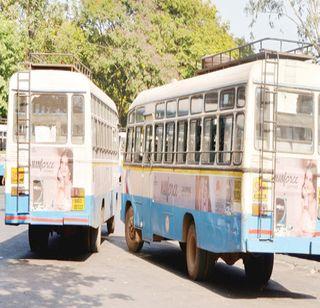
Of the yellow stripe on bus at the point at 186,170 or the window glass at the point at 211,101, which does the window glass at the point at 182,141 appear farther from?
the window glass at the point at 211,101

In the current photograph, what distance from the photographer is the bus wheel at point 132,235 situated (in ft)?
60.1

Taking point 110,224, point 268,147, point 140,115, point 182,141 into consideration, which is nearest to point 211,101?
point 182,141

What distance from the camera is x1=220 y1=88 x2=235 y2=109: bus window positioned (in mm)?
12914

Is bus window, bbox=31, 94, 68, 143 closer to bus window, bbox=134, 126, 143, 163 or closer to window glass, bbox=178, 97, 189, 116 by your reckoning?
window glass, bbox=178, 97, 189, 116

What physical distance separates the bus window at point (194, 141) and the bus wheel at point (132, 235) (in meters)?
4.07

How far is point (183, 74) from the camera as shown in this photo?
65.4m

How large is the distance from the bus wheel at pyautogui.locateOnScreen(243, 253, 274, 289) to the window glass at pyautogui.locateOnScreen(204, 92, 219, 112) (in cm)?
235

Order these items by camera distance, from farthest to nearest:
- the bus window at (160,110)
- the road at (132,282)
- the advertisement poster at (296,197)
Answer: the bus window at (160,110) < the advertisement poster at (296,197) < the road at (132,282)

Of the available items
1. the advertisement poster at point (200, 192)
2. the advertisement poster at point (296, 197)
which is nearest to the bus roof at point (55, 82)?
the advertisement poster at point (200, 192)

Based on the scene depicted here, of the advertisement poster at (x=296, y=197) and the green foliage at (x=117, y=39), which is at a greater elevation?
the green foliage at (x=117, y=39)

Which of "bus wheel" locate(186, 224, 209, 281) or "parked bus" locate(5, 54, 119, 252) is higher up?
"parked bus" locate(5, 54, 119, 252)

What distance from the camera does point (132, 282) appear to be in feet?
43.8

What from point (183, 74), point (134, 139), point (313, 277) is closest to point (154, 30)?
point (183, 74)


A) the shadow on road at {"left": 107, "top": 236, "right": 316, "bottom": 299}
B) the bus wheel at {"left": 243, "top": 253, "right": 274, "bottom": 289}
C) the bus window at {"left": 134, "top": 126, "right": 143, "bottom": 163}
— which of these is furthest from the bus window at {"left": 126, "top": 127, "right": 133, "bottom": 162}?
the bus wheel at {"left": 243, "top": 253, "right": 274, "bottom": 289}
